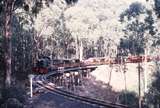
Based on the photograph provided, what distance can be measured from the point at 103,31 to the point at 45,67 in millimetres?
54298

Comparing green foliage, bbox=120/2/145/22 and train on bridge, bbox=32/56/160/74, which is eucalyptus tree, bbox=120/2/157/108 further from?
train on bridge, bbox=32/56/160/74

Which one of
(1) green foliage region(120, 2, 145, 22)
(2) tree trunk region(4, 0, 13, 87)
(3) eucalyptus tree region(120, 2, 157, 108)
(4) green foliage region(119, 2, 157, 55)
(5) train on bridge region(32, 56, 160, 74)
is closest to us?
(2) tree trunk region(4, 0, 13, 87)

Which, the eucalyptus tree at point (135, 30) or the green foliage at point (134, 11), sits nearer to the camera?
the eucalyptus tree at point (135, 30)

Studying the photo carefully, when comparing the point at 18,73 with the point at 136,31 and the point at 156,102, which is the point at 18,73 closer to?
the point at 156,102

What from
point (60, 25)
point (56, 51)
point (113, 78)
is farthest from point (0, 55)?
point (56, 51)

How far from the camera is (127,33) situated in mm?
92875

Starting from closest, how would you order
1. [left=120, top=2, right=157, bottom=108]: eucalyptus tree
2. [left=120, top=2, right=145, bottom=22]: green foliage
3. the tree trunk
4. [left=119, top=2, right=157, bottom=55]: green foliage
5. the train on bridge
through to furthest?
the tree trunk
the train on bridge
[left=120, top=2, right=157, bottom=108]: eucalyptus tree
[left=119, top=2, right=157, bottom=55]: green foliage
[left=120, top=2, right=145, bottom=22]: green foliage

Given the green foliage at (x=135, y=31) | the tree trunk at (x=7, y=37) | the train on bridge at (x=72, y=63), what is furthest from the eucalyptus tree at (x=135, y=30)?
the tree trunk at (x=7, y=37)

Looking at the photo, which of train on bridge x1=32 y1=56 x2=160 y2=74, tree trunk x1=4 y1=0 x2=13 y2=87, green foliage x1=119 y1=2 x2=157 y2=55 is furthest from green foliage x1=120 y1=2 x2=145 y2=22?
tree trunk x1=4 y1=0 x2=13 y2=87

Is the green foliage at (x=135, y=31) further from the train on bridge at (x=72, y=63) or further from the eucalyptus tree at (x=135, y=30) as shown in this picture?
the train on bridge at (x=72, y=63)

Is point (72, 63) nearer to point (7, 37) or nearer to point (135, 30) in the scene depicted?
point (135, 30)

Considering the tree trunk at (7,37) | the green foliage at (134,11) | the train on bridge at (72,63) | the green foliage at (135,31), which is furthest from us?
the green foliage at (134,11)

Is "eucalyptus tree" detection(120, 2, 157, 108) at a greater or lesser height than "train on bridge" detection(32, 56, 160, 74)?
greater

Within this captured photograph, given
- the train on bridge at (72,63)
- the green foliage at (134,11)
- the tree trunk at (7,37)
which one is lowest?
the train on bridge at (72,63)
